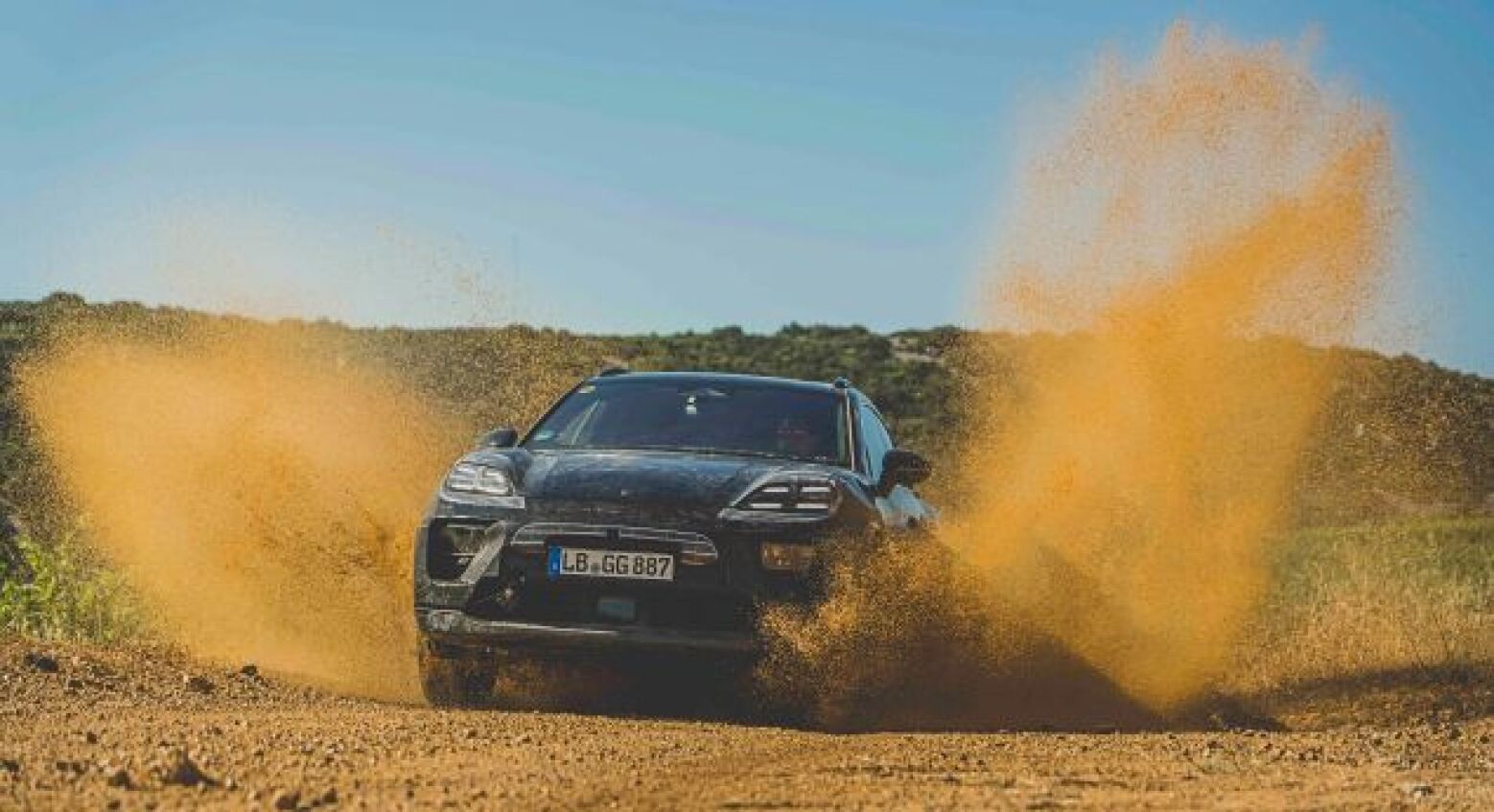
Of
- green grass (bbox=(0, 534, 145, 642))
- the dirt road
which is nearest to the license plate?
the dirt road

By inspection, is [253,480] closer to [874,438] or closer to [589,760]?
[874,438]

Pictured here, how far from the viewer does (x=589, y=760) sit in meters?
6.52

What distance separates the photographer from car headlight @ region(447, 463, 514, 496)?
8891 mm

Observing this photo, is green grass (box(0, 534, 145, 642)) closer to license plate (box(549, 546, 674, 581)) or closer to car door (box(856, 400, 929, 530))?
car door (box(856, 400, 929, 530))

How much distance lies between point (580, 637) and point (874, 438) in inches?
108

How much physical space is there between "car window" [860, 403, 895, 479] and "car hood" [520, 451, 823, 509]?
0.78 meters

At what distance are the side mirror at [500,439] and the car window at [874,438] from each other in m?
1.85

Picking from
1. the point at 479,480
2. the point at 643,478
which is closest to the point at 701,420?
the point at 643,478

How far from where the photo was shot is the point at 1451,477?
40.3 m

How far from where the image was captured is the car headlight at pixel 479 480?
350 inches

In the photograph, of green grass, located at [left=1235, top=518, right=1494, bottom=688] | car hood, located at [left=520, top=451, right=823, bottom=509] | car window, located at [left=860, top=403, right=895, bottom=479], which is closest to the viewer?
car hood, located at [left=520, top=451, right=823, bottom=509]

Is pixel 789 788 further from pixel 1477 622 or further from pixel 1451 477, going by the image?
pixel 1451 477

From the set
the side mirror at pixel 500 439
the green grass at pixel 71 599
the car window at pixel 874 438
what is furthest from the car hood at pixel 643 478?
the green grass at pixel 71 599

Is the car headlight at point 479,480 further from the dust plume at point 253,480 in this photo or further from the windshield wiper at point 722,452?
the dust plume at point 253,480
